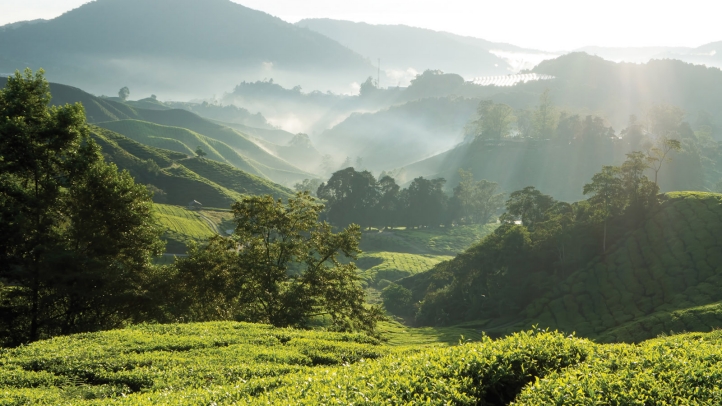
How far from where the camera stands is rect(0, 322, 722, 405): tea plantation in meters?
9.02

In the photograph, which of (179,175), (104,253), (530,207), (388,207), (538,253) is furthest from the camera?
(179,175)

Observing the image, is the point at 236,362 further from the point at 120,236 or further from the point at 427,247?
the point at 427,247

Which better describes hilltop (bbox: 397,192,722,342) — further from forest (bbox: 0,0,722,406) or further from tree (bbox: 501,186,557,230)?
tree (bbox: 501,186,557,230)

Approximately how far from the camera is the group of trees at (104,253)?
2730 cm

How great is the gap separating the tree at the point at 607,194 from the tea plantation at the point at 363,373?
53397 mm

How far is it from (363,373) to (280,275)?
2168 centimetres

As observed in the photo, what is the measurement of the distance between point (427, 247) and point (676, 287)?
256 feet

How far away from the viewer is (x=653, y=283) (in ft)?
163

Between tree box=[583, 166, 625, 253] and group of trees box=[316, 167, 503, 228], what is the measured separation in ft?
250

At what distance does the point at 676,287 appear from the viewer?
47.5m

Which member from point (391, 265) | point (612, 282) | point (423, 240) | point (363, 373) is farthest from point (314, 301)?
point (423, 240)

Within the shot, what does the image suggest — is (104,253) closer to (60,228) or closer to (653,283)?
(60,228)

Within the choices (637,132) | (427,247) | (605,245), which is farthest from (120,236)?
(637,132)

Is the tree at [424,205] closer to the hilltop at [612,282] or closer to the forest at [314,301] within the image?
the forest at [314,301]
